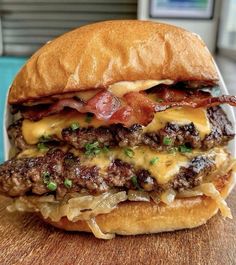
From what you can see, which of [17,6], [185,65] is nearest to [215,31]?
[17,6]

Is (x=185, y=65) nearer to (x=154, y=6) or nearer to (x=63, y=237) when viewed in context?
(x=63, y=237)

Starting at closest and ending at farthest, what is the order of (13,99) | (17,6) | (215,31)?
(13,99)
(215,31)
(17,6)

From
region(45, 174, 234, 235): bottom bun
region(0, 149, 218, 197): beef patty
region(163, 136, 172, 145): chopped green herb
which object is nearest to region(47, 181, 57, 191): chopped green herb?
region(0, 149, 218, 197): beef patty

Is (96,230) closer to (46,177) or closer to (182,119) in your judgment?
(46,177)

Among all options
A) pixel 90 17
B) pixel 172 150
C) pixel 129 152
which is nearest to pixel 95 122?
pixel 129 152

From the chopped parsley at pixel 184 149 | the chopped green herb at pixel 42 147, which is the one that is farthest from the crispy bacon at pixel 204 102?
the chopped green herb at pixel 42 147

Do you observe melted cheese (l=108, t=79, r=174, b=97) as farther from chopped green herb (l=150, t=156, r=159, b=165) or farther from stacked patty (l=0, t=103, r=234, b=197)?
chopped green herb (l=150, t=156, r=159, b=165)
